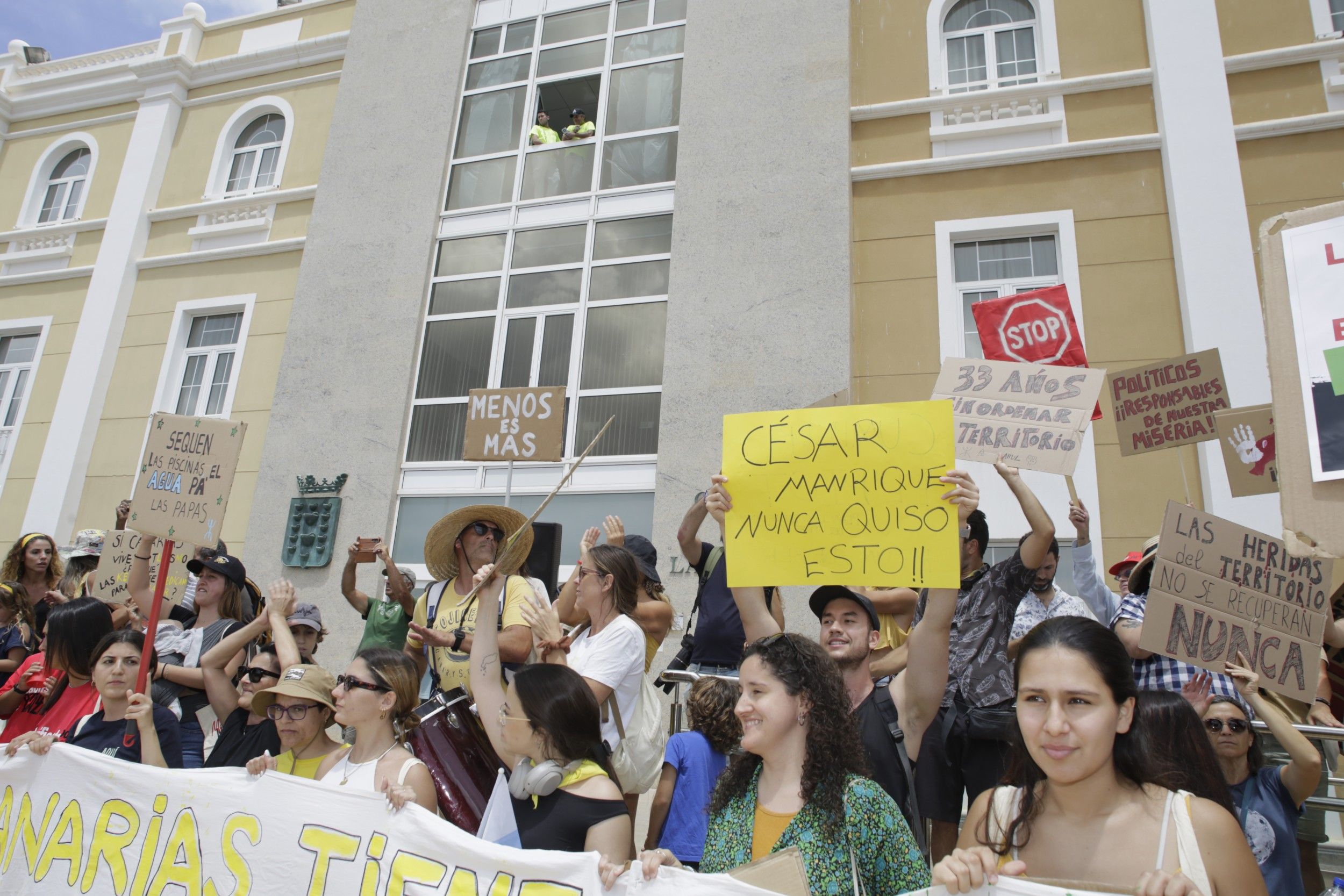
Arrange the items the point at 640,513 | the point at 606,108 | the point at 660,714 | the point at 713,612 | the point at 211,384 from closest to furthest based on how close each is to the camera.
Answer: the point at 660,714, the point at 713,612, the point at 640,513, the point at 606,108, the point at 211,384

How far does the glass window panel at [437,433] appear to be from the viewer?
11672 millimetres

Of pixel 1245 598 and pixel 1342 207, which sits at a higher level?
pixel 1342 207

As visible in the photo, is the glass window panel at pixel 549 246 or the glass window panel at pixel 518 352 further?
the glass window panel at pixel 549 246

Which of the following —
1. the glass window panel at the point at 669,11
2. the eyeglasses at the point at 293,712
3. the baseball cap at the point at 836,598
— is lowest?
the eyeglasses at the point at 293,712

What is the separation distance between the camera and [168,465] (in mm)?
5789

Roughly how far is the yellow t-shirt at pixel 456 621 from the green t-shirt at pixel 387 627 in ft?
3.09

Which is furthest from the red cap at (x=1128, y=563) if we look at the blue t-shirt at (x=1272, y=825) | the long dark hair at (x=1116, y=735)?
the long dark hair at (x=1116, y=735)

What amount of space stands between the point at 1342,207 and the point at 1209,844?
1.67 m

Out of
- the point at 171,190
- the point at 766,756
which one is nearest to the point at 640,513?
the point at 766,756

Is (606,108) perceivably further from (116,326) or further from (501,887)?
(501,887)

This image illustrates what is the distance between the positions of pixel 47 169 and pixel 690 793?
55.1ft

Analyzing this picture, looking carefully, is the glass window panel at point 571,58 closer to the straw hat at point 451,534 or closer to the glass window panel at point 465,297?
the glass window panel at point 465,297

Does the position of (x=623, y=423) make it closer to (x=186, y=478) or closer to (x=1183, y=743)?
(x=186, y=478)

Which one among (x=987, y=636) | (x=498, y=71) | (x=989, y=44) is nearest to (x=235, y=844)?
(x=987, y=636)
